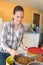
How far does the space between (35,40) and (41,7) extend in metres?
0.76

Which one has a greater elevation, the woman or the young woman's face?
the young woman's face

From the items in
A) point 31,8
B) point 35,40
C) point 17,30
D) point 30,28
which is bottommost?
point 35,40

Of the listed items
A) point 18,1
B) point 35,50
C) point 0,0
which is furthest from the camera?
point 18,1

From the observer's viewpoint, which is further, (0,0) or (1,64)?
(0,0)

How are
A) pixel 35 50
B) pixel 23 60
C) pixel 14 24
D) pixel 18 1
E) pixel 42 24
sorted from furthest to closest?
1. pixel 42 24
2. pixel 18 1
3. pixel 14 24
4. pixel 35 50
5. pixel 23 60

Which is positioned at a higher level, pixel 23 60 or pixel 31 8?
pixel 31 8

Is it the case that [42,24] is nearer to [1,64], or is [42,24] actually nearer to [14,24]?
[14,24]

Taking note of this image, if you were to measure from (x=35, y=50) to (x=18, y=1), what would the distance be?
174cm

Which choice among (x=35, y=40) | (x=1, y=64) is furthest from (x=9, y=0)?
(x=1, y=64)

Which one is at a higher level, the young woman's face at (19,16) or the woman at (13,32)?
the young woman's face at (19,16)

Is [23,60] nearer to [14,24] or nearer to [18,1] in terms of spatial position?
[14,24]

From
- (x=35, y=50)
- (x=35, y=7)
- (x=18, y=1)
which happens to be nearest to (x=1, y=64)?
(x=35, y=50)

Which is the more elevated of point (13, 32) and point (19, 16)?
point (19, 16)

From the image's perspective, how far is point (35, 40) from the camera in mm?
2984
